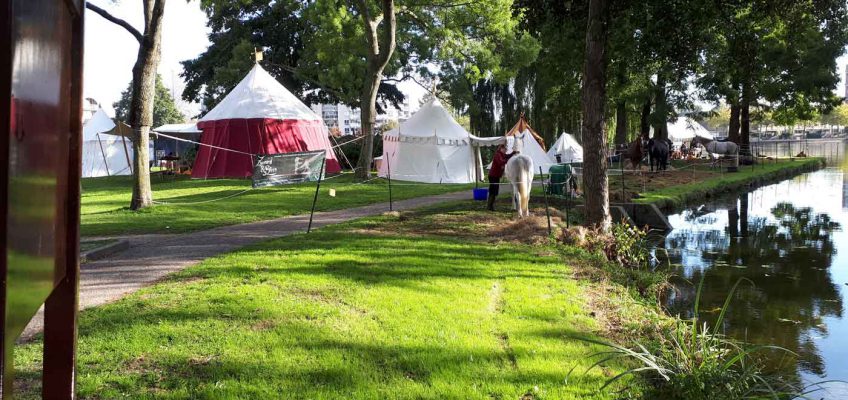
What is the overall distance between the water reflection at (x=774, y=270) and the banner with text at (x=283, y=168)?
302 inches

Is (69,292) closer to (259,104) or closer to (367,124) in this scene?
(367,124)

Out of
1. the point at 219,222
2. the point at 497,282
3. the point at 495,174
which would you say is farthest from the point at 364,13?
the point at 497,282

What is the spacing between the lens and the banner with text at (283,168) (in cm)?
1407

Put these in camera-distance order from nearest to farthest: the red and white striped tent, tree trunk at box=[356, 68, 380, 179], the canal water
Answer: the canal water < tree trunk at box=[356, 68, 380, 179] < the red and white striped tent

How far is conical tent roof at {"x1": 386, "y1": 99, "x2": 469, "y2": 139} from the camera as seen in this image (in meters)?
24.5

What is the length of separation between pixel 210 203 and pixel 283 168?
3069 millimetres

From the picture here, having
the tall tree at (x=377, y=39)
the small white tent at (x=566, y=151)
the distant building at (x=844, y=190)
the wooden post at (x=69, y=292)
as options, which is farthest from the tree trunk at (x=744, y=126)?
the wooden post at (x=69, y=292)

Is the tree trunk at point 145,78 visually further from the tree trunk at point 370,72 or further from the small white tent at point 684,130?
the small white tent at point 684,130

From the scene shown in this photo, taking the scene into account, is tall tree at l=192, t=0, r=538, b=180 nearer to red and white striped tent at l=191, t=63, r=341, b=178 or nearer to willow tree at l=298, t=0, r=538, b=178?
willow tree at l=298, t=0, r=538, b=178

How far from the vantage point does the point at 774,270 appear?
462 inches

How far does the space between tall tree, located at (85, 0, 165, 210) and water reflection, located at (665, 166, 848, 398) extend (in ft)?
36.0

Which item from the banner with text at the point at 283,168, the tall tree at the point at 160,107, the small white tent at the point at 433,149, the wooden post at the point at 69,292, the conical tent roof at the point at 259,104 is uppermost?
the tall tree at the point at 160,107

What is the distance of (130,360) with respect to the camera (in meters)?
4.81

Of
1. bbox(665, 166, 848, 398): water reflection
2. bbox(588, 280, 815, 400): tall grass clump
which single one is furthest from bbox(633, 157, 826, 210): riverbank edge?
bbox(588, 280, 815, 400): tall grass clump
